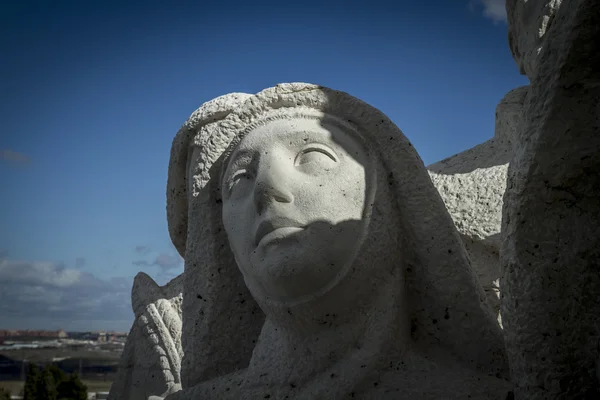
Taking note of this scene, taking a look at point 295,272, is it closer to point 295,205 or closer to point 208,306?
point 295,205

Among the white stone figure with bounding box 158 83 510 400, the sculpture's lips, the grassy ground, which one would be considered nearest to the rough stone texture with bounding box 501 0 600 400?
the white stone figure with bounding box 158 83 510 400

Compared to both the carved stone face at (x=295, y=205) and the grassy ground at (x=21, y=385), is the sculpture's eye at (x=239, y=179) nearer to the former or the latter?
the carved stone face at (x=295, y=205)

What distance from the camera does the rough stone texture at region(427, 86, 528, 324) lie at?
2531mm

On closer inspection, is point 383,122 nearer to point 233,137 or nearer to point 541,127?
point 233,137

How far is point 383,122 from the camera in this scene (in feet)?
7.03

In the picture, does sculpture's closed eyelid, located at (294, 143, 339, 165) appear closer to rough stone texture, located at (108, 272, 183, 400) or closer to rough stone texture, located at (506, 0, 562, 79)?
rough stone texture, located at (506, 0, 562, 79)

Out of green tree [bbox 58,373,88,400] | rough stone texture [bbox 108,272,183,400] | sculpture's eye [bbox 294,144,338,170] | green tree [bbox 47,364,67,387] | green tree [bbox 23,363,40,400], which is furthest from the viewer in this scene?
green tree [bbox 47,364,67,387]

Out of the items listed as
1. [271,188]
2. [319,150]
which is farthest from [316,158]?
[271,188]

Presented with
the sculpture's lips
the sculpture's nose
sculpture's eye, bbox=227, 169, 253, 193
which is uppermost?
sculpture's eye, bbox=227, 169, 253, 193

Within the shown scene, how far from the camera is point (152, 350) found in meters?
3.20

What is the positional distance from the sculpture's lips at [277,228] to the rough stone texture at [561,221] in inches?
27.4

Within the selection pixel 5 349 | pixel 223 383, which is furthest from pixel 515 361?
pixel 5 349

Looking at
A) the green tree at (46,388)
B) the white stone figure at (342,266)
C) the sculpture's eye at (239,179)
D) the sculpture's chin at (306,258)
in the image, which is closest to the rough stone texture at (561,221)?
the white stone figure at (342,266)

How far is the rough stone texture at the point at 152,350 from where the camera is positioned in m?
3.13
